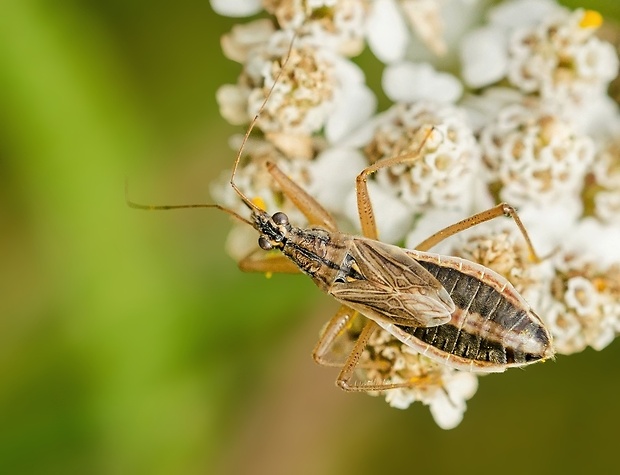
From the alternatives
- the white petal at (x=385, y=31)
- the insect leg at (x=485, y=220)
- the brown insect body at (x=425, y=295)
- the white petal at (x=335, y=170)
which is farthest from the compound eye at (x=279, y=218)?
the white petal at (x=385, y=31)

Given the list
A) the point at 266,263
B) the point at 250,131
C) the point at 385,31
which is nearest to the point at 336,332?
the point at 266,263

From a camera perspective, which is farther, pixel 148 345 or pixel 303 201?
pixel 148 345

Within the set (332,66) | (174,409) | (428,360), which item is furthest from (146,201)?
(428,360)

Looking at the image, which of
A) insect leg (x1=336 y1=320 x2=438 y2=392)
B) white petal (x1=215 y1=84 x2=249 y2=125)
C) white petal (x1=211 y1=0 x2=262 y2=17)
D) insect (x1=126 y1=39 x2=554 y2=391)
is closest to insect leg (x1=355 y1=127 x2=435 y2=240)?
insect (x1=126 y1=39 x2=554 y2=391)

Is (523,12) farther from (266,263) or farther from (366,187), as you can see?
(266,263)

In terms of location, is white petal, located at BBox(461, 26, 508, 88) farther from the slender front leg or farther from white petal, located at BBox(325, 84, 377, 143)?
the slender front leg

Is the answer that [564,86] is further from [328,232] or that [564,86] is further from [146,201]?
[146,201]
